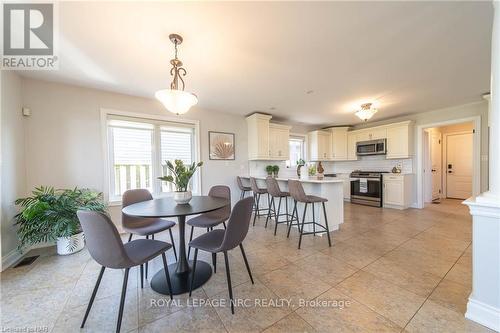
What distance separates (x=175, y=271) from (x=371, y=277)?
2043 mm

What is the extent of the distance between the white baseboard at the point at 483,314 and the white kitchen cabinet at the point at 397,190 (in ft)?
12.5

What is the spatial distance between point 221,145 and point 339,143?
3.84 meters

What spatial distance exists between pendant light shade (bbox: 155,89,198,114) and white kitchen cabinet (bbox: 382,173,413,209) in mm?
5147

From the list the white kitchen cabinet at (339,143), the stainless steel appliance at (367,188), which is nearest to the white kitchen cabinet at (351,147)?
the white kitchen cabinet at (339,143)

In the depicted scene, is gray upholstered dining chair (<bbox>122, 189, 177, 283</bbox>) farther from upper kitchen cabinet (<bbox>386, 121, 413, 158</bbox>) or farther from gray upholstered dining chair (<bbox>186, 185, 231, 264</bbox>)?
upper kitchen cabinet (<bbox>386, 121, 413, 158</bbox>)

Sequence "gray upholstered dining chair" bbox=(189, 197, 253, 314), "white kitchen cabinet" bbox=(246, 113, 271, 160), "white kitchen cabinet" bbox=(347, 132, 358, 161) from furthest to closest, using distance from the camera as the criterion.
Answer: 1. "white kitchen cabinet" bbox=(347, 132, 358, 161)
2. "white kitchen cabinet" bbox=(246, 113, 271, 160)
3. "gray upholstered dining chair" bbox=(189, 197, 253, 314)

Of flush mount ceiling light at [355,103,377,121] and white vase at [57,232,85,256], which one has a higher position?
flush mount ceiling light at [355,103,377,121]

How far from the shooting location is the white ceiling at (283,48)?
1573 mm

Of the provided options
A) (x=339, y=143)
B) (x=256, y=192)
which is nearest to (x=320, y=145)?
(x=339, y=143)

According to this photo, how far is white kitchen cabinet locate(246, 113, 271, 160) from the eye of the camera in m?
4.53

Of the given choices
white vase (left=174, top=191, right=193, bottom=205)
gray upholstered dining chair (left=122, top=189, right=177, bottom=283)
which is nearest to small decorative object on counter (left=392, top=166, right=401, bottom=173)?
white vase (left=174, top=191, right=193, bottom=205)

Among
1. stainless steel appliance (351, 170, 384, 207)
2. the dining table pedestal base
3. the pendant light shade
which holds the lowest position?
the dining table pedestal base

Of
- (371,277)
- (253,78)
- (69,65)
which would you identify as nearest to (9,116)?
(69,65)

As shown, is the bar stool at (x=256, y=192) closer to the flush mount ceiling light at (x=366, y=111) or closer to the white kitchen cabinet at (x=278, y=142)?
the white kitchen cabinet at (x=278, y=142)
